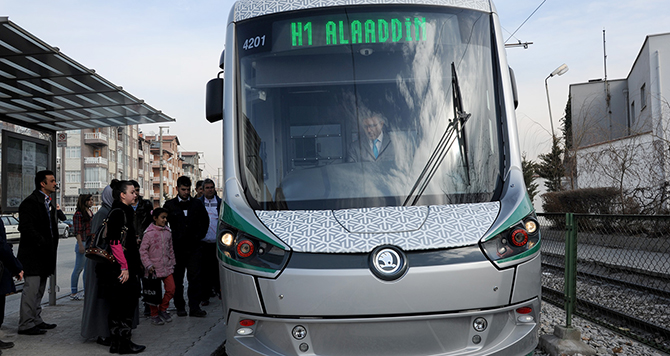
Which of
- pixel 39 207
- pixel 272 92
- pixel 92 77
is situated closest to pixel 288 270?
pixel 272 92

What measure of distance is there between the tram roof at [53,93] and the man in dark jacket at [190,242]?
1.66m

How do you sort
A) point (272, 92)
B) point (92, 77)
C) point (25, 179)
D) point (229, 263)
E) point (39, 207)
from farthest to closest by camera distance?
point (25, 179) < point (92, 77) < point (39, 207) < point (272, 92) < point (229, 263)

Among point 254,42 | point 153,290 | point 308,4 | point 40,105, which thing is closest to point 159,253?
point 153,290

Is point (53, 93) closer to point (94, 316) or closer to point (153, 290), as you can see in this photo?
point (153, 290)

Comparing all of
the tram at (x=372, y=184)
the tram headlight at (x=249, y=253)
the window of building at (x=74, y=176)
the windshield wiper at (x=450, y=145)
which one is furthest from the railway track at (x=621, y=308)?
the window of building at (x=74, y=176)

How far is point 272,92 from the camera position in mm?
4312

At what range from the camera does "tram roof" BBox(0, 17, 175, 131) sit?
587 centimetres

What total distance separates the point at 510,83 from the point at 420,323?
2.06m

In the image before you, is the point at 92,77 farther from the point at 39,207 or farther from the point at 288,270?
the point at 288,270

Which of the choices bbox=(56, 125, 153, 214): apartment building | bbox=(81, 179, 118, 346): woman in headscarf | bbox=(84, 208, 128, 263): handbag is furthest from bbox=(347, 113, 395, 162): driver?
bbox=(56, 125, 153, 214): apartment building

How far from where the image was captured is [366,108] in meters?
4.21

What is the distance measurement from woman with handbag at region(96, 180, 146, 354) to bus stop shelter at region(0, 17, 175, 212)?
1.82 meters

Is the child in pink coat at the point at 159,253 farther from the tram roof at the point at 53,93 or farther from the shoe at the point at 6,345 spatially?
the tram roof at the point at 53,93

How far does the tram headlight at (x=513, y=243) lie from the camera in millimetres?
3430
